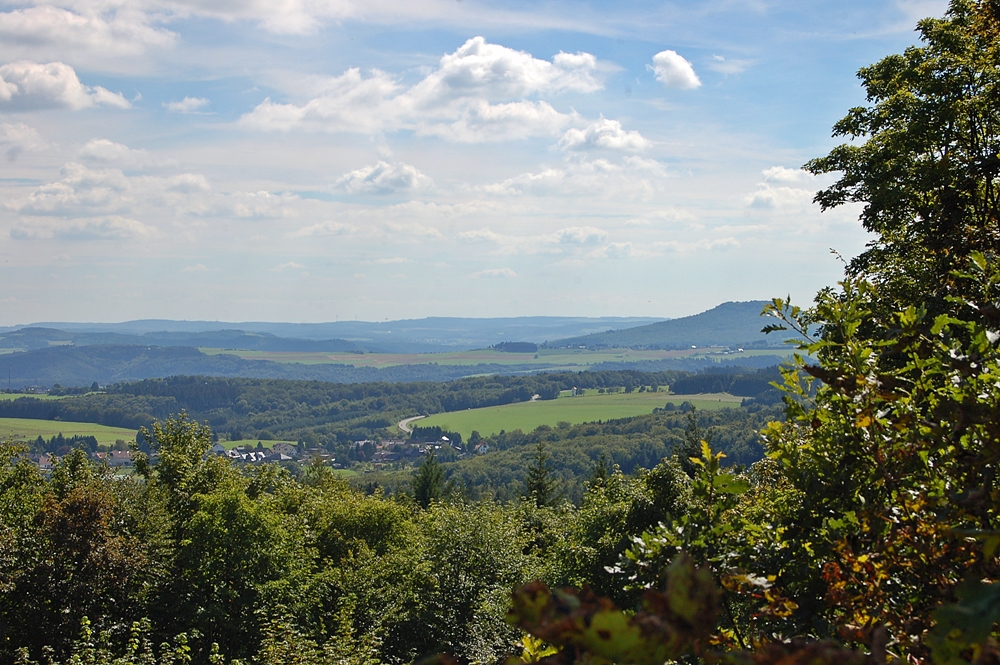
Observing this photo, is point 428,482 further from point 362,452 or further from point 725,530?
point 362,452

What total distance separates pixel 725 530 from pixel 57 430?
17319 centimetres

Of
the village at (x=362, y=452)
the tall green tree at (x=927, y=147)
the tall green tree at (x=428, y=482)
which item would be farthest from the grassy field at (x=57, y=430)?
the tall green tree at (x=927, y=147)

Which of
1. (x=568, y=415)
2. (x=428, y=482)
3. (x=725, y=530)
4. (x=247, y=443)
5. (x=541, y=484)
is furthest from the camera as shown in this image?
(x=568, y=415)

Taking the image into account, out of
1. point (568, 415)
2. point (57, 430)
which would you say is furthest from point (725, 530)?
point (568, 415)

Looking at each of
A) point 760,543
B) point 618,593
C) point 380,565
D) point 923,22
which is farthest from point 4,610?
point 923,22

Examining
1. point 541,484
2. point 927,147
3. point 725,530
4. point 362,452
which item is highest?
point 927,147

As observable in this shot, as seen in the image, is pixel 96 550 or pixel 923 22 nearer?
pixel 923 22

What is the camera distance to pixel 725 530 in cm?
372

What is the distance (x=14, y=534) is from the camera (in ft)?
70.1

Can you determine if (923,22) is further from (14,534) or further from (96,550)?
(14,534)

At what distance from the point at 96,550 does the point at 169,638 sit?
4.33 metres

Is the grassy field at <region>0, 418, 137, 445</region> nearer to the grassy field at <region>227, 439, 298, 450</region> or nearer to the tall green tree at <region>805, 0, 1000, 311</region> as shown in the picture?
the grassy field at <region>227, 439, 298, 450</region>

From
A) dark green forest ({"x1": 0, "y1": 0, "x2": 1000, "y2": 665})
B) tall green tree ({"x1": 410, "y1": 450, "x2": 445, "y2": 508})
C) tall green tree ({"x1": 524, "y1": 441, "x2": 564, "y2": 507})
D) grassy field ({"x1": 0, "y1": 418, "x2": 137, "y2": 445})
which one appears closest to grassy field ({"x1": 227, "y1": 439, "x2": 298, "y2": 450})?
grassy field ({"x1": 0, "y1": 418, "x2": 137, "y2": 445})

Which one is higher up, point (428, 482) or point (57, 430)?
point (428, 482)
